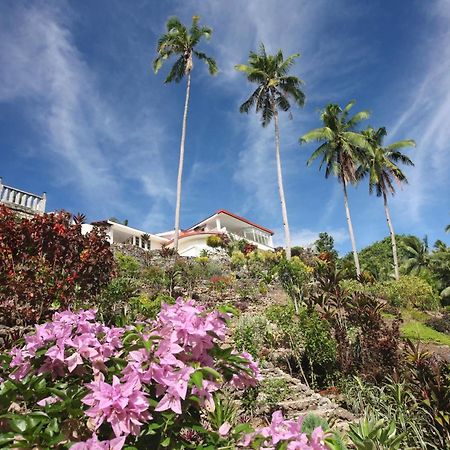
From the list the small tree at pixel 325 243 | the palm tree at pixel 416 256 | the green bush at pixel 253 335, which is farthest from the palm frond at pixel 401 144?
the green bush at pixel 253 335

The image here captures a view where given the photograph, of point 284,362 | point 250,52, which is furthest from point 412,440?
point 250,52

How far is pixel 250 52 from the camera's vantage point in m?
26.0

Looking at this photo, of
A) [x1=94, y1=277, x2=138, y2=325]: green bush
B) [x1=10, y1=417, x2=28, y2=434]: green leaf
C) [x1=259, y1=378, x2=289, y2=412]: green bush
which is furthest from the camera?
[x1=94, y1=277, x2=138, y2=325]: green bush

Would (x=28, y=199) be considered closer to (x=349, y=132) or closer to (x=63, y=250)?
(x=63, y=250)

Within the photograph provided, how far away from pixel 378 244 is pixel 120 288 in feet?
156

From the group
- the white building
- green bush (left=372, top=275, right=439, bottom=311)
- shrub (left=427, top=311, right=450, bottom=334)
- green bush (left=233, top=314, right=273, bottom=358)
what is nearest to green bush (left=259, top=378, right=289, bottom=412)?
green bush (left=233, top=314, right=273, bottom=358)

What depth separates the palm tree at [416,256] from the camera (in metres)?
40.0

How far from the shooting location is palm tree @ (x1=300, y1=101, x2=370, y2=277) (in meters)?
26.5

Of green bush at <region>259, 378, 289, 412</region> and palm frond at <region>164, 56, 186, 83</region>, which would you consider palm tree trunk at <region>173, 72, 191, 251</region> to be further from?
green bush at <region>259, 378, 289, 412</region>

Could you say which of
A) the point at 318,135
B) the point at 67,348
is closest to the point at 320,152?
the point at 318,135

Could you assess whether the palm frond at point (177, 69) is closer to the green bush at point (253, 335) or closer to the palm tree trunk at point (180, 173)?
the palm tree trunk at point (180, 173)

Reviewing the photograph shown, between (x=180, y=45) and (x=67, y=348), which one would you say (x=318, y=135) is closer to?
A: (x=180, y=45)

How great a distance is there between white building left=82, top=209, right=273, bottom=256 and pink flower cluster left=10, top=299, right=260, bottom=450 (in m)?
22.5

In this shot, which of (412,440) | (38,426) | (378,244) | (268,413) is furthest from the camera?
(378,244)
